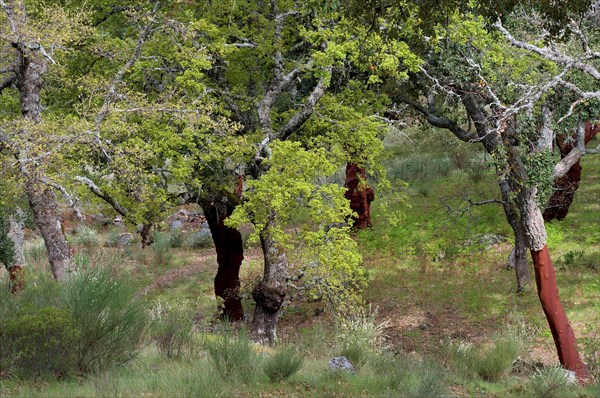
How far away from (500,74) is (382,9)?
231 inches

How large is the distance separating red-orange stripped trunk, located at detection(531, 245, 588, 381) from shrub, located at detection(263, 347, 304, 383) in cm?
611

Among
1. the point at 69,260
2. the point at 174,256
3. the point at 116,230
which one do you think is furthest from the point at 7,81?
the point at 116,230

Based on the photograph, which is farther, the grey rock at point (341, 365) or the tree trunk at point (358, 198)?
the tree trunk at point (358, 198)

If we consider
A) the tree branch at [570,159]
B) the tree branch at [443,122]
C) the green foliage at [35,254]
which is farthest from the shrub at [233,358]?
the green foliage at [35,254]

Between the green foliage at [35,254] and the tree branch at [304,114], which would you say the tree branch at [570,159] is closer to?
the tree branch at [304,114]

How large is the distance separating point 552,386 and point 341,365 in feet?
8.59

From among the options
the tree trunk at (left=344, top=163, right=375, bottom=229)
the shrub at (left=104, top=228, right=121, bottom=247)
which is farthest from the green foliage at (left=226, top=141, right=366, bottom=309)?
the shrub at (left=104, top=228, right=121, bottom=247)

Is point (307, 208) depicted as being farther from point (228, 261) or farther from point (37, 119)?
point (37, 119)

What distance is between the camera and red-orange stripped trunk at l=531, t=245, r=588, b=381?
11984 millimetres

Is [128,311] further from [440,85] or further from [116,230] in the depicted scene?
[116,230]

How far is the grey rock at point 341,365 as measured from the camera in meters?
8.53

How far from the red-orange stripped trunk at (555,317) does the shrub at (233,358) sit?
620 cm

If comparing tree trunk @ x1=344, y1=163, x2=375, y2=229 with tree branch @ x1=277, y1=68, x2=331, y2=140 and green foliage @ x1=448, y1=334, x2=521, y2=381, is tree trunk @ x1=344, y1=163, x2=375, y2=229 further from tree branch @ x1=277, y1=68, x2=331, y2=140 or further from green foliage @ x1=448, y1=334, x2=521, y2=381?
green foliage @ x1=448, y1=334, x2=521, y2=381

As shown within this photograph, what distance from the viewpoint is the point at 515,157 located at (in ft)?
43.1
